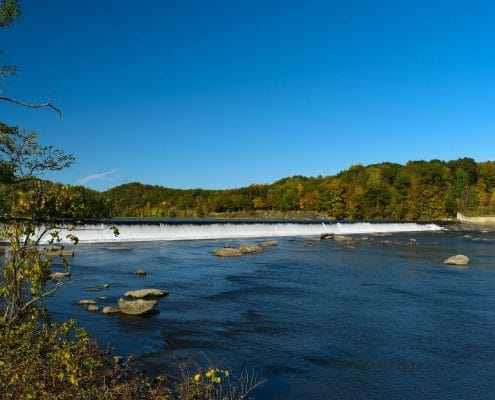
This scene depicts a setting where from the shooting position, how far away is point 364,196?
124 metres

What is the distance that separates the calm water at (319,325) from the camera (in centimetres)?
1166

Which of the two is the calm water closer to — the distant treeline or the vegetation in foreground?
the vegetation in foreground

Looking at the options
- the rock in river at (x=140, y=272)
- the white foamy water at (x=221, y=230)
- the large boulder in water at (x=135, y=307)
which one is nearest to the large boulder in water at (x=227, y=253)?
the rock in river at (x=140, y=272)

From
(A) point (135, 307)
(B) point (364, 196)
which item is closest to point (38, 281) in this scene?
(A) point (135, 307)

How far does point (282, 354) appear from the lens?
13469mm

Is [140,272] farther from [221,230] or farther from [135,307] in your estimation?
[221,230]

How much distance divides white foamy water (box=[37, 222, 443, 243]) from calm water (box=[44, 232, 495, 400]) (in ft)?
67.1

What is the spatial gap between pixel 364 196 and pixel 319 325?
4417 inches

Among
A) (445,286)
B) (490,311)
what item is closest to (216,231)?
(445,286)

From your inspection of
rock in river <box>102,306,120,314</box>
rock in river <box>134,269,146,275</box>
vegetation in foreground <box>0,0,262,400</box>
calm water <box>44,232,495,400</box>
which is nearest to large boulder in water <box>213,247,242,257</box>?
calm water <box>44,232,495,400</box>

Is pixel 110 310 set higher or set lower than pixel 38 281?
lower

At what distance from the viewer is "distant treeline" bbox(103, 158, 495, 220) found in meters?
119

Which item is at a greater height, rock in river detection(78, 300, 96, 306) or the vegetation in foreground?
the vegetation in foreground

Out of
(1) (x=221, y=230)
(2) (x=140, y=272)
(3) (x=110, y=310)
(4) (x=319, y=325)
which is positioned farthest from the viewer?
(1) (x=221, y=230)
